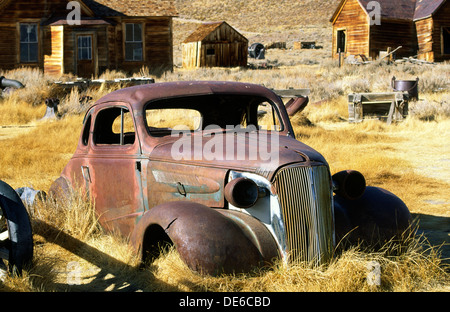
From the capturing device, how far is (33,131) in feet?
45.5

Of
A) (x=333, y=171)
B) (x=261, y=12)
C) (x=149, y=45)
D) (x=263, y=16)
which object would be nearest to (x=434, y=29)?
(x=149, y=45)

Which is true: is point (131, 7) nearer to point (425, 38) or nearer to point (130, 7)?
point (130, 7)

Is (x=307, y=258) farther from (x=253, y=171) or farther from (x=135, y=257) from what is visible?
(x=135, y=257)

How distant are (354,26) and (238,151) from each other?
35.0 meters

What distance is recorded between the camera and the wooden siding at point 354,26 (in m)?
36.0

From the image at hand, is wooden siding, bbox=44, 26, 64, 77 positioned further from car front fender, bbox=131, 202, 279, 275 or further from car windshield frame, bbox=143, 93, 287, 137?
car front fender, bbox=131, 202, 279, 275

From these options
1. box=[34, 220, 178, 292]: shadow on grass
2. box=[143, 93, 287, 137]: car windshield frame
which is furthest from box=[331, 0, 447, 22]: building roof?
box=[34, 220, 178, 292]: shadow on grass

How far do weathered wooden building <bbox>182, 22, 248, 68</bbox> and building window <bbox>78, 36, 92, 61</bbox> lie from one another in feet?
41.1

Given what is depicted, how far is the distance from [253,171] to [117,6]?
24301 millimetres

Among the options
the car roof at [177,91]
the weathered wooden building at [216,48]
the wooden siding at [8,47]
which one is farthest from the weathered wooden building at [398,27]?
the car roof at [177,91]

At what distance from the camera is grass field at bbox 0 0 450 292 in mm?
4219

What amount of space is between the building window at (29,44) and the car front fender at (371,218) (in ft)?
76.5

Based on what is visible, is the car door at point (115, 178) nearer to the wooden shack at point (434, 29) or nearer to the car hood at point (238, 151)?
the car hood at point (238, 151)
